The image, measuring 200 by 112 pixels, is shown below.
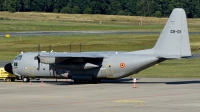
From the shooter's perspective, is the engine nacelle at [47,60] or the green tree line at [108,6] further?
the green tree line at [108,6]

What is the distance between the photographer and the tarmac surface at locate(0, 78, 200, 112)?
29656mm

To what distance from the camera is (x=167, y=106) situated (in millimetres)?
30109

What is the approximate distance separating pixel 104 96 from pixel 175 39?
950cm

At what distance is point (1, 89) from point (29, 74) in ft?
19.1

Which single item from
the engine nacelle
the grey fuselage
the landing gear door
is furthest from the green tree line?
the landing gear door

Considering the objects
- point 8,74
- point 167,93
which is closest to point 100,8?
point 8,74

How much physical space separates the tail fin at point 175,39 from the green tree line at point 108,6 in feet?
458

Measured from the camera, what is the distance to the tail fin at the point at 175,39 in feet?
136

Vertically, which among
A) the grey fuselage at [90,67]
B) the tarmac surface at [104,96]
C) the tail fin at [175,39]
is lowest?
the tarmac surface at [104,96]


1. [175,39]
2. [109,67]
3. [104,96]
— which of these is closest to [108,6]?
[109,67]

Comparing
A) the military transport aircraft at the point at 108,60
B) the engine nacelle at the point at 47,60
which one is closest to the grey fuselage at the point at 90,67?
the military transport aircraft at the point at 108,60

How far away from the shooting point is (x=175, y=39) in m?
42.1

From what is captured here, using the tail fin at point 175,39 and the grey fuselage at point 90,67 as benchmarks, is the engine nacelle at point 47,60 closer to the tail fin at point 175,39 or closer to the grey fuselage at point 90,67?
the grey fuselage at point 90,67

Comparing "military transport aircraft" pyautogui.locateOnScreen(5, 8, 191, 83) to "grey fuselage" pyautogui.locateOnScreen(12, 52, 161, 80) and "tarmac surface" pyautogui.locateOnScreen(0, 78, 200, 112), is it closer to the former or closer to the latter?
"grey fuselage" pyautogui.locateOnScreen(12, 52, 161, 80)
